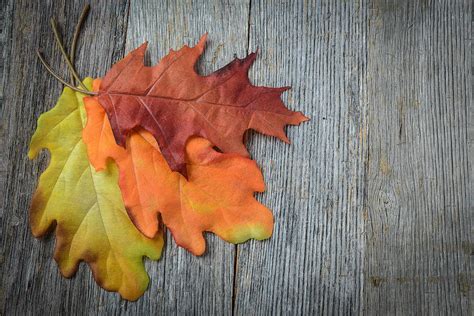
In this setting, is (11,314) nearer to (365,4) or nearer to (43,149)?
(43,149)

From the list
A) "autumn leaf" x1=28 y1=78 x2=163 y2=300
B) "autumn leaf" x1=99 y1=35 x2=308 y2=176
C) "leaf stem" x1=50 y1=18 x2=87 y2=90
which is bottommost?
"autumn leaf" x1=28 y1=78 x2=163 y2=300

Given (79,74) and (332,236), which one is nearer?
(332,236)

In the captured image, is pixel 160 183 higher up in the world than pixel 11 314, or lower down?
higher up

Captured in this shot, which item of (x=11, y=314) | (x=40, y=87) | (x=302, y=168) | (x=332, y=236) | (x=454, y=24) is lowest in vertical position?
(x=11, y=314)

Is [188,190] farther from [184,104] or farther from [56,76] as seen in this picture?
[56,76]

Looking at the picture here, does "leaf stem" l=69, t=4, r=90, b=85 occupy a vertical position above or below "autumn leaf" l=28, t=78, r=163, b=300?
above

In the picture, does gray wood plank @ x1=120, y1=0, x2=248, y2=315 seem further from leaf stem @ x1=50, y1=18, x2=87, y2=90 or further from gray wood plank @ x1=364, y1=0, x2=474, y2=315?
gray wood plank @ x1=364, y1=0, x2=474, y2=315

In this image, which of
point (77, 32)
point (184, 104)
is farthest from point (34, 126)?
point (184, 104)

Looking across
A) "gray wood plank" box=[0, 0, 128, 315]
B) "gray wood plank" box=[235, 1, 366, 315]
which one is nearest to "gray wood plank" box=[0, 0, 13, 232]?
"gray wood plank" box=[0, 0, 128, 315]

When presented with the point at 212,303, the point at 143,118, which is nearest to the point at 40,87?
the point at 143,118
